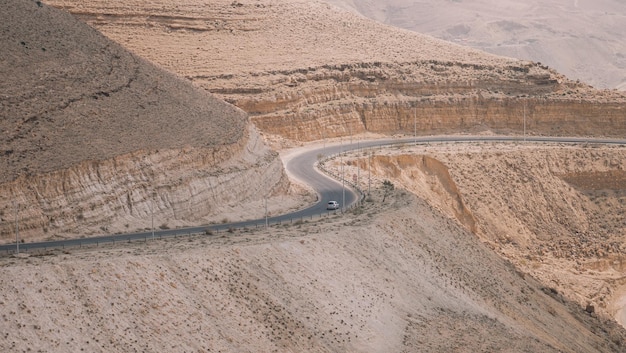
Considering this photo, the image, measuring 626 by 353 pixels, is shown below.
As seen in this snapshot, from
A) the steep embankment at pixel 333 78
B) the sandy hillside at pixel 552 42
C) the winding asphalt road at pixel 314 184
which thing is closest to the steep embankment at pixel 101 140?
the winding asphalt road at pixel 314 184

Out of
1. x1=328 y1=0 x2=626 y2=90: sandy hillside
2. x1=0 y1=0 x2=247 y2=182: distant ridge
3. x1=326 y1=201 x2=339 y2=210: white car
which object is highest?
x1=0 y1=0 x2=247 y2=182: distant ridge

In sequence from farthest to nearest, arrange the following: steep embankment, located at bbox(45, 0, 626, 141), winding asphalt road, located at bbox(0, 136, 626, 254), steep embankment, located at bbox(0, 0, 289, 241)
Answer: steep embankment, located at bbox(45, 0, 626, 141) < steep embankment, located at bbox(0, 0, 289, 241) < winding asphalt road, located at bbox(0, 136, 626, 254)

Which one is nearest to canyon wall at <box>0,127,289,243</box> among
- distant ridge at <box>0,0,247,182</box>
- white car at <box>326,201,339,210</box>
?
distant ridge at <box>0,0,247,182</box>

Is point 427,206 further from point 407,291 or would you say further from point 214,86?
point 214,86

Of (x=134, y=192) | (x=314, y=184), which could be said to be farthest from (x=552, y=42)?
(x=134, y=192)

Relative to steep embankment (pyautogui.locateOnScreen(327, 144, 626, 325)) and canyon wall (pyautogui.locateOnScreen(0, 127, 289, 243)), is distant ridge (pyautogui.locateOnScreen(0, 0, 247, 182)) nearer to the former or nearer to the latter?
canyon wall (pyautogui.locateOnScreen(0, 127, 289, 243))

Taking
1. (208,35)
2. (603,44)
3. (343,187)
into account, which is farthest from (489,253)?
(603,44)

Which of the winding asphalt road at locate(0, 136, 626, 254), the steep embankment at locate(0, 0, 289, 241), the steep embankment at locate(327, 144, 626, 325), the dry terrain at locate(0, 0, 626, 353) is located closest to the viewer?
the dry terrain at locate(0, 0, 626, 353)
